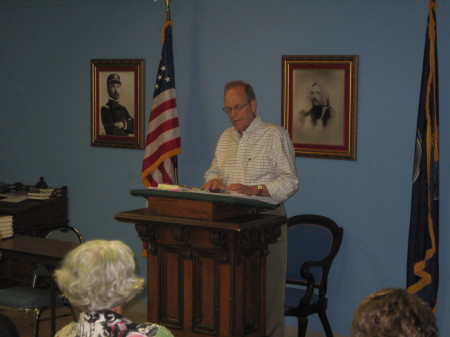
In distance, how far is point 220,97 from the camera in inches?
249

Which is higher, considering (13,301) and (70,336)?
(70,336)

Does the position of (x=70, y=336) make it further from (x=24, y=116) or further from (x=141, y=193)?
(x=24, y=116)

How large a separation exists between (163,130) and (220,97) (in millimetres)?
569

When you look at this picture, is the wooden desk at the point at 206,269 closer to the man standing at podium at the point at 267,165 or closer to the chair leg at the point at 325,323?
the man standing at podium at the point at 267,165

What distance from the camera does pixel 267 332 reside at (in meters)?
4.84

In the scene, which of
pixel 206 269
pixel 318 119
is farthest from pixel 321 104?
pixel 206 269

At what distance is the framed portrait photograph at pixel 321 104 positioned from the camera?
562cm

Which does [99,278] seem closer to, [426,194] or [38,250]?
[38,250]

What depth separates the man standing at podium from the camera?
15.9 feet

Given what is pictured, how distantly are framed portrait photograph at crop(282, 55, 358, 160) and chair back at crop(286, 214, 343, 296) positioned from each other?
53cm

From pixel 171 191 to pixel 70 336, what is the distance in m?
1.89

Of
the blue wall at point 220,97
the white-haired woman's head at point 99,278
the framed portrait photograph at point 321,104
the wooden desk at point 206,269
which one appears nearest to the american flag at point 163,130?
the blue wall at point 220,97

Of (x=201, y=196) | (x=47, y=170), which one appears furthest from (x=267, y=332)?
(x=47, y=170)

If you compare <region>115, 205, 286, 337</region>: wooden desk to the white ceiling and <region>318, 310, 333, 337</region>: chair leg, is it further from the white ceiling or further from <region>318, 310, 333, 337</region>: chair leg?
the white ceiling
